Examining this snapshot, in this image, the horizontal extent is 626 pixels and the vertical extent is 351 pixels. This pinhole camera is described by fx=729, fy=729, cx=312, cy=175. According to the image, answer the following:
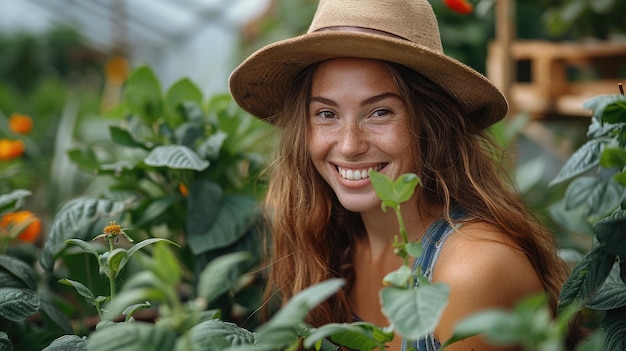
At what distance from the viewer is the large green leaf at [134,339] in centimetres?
75

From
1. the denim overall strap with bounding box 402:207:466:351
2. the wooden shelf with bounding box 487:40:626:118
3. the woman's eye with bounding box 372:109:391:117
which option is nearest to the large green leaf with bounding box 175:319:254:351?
the denim overall strap with bounding box 402:207:466:351

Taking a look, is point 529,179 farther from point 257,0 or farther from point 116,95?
point 257,0

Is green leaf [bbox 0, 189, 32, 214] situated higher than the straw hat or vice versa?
the straw hat

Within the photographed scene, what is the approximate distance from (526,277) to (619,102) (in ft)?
1.19

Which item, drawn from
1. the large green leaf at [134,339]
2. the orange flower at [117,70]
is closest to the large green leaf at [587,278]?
the large green leaf at [134,339]

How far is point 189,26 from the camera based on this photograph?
8.96 m

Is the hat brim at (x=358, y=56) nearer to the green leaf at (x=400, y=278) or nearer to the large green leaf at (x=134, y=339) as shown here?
the green leaf at (x=400, y=278)

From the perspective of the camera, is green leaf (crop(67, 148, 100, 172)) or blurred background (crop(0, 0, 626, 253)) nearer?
green leaf (crop(67, 148, 100, 172))

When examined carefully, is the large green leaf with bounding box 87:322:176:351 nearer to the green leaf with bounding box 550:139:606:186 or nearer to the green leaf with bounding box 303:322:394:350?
the green leaf with bounding box 303:322:394:350

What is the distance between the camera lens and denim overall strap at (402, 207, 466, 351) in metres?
1.39

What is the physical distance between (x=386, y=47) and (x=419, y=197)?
14.2 inches

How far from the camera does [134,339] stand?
2.48 feet

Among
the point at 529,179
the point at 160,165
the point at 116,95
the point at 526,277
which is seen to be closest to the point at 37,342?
the point at 160,165

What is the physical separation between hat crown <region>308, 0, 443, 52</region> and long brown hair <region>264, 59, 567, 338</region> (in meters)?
0.07
